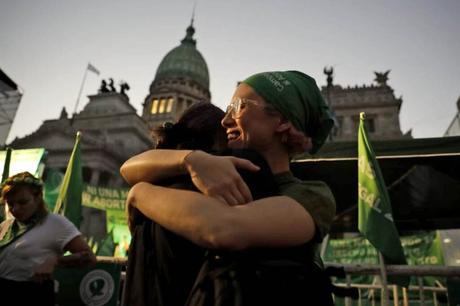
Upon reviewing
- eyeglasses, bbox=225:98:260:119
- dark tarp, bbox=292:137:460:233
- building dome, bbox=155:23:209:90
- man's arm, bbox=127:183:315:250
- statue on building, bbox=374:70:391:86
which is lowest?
man's arm, bbox=127:183:315:250

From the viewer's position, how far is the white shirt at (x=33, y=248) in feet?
10.5

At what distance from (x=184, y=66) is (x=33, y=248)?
63.8 m

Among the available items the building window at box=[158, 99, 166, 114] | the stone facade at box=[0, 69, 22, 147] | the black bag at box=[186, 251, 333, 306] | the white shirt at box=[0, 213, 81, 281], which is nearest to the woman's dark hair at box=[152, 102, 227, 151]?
the black bag at box=[186, 251, 333, 306]

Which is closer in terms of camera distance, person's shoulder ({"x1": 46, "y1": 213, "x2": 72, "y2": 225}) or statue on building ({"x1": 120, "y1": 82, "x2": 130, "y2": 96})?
person's shoulder ({"x1": 46, "y1": 213, "x2": 72, "y2": 225})

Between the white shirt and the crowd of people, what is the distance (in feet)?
8.04

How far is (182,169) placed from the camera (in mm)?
1163

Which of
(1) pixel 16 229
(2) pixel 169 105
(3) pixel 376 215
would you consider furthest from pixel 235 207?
(2) pixel 169 105

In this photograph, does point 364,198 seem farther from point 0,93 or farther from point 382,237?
point 0,93

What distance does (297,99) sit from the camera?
4.78ft

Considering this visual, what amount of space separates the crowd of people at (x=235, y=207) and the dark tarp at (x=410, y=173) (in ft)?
14.8

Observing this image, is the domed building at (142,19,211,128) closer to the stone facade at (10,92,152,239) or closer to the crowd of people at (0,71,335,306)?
the stone facade at (10,92,152,239)

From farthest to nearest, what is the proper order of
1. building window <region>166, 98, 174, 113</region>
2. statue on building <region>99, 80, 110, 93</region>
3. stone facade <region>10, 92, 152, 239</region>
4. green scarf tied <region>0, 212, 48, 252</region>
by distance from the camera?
building window <region>166, 98, 174, 113</region>
statue on building <region>99, 80, 110, 93</region>
stone facade <region>10, 92, 152, 239</region>
green scarf tied <region>0, 212, 48, 252</region>

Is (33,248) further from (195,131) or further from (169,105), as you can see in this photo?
(169,105)

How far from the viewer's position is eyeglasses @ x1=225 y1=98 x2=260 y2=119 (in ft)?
4.75
